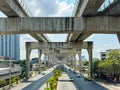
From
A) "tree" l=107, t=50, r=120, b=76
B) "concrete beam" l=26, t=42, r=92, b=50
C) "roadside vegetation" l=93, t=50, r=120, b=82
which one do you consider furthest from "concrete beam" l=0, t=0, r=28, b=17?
"roadside vegetation" l=93, t=50, r=120, b=82

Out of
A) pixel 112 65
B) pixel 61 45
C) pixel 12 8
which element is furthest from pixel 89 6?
pixel 61 45

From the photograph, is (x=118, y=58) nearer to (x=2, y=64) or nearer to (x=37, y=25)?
(x=2, y=64)

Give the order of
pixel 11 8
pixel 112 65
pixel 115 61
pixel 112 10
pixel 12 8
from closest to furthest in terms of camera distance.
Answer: pixel 11 8 → pixel 12 8 → pixel 112 10 → pixel 112 65 → pixel 115 61

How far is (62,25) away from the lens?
37062 mm

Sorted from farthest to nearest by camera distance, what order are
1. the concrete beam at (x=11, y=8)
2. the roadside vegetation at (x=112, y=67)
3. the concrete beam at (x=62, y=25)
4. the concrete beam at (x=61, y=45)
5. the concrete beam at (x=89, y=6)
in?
the concrete beam at (x=61, y=45), the roadside vegetation at (x=112, y=67), the concrete beam at (x=62, y=25), the concrete beam at (x=11, y=8), the concrete beam at (x=89, y=6)

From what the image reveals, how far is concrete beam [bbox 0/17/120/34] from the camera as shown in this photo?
37.0 m

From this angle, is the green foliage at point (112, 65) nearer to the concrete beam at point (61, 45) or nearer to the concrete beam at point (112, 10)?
the concrete beam at point (61, 45)

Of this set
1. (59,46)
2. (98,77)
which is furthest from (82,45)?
(98,77)

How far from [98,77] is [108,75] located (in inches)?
561

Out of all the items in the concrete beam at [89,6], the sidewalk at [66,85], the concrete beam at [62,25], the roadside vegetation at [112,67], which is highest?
the concrete beam at [89,6]

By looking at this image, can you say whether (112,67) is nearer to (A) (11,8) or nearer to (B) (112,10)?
(B) (112,10)

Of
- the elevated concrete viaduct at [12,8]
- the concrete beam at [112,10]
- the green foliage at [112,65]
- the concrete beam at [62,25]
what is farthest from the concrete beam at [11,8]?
the green foliage at [112,65]

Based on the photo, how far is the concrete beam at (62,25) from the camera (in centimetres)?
3697

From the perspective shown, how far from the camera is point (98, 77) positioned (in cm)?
10362
